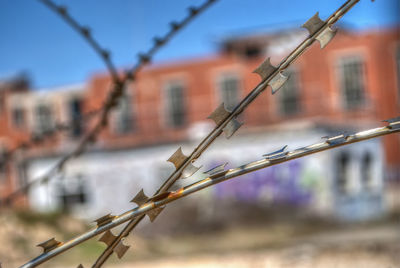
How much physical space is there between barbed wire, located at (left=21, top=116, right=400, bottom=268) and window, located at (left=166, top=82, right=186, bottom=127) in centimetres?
3045

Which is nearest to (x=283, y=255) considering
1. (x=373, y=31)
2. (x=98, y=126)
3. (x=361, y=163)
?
(x=98, y=126)

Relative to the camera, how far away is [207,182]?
1.30 meters

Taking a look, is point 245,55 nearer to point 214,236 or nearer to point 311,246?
point 214,236

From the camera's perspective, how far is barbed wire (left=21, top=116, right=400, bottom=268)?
49.7 inches

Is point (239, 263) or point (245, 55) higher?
point (245, 55)

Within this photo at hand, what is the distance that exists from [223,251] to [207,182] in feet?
44.6

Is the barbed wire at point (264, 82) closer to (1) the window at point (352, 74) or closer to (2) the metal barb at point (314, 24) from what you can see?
(2) the metal barb at point (314, 24)

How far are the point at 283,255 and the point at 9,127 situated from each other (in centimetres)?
2997

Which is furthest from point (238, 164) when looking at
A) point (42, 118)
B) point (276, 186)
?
point (42, 118)

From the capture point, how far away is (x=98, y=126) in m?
3.22

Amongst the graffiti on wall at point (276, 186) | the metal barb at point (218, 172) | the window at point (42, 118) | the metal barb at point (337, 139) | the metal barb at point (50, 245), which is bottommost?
the metal barb at point (50, 245)

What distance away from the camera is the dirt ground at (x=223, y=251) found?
10.3 m

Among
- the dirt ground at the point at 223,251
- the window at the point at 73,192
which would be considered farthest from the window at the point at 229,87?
the dirt ground at the point at 223,251

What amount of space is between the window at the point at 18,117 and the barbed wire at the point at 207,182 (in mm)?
37878
